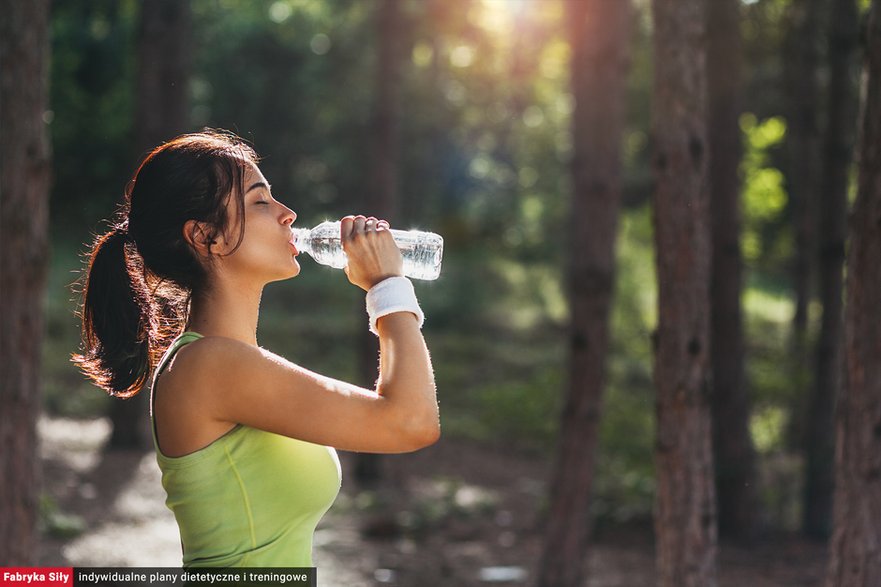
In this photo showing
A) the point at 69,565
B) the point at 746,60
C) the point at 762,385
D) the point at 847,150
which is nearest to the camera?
the point at 69,565

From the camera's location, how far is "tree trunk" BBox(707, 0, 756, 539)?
33.4ft

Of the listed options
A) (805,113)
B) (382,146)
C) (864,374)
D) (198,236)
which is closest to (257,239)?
(198,236)

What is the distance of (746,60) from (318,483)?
1352 cm

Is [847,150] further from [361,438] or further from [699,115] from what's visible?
[361,438]

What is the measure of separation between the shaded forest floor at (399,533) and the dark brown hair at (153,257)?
602 centimetres

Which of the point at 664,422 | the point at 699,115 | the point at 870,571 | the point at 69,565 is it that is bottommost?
the point at 69,565

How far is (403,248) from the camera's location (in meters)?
3.30

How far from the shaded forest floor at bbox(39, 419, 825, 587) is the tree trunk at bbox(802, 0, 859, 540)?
0.54 m

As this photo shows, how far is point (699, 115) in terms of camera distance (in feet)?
17.4

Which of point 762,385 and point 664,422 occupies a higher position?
point 664,422

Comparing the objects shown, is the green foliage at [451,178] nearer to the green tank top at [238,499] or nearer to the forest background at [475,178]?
the forest background at [475,178]

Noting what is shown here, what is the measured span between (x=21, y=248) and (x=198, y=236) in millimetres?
3390

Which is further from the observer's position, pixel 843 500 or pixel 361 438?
pixel 843 500

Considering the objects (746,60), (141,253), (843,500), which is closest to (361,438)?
(141,253)
